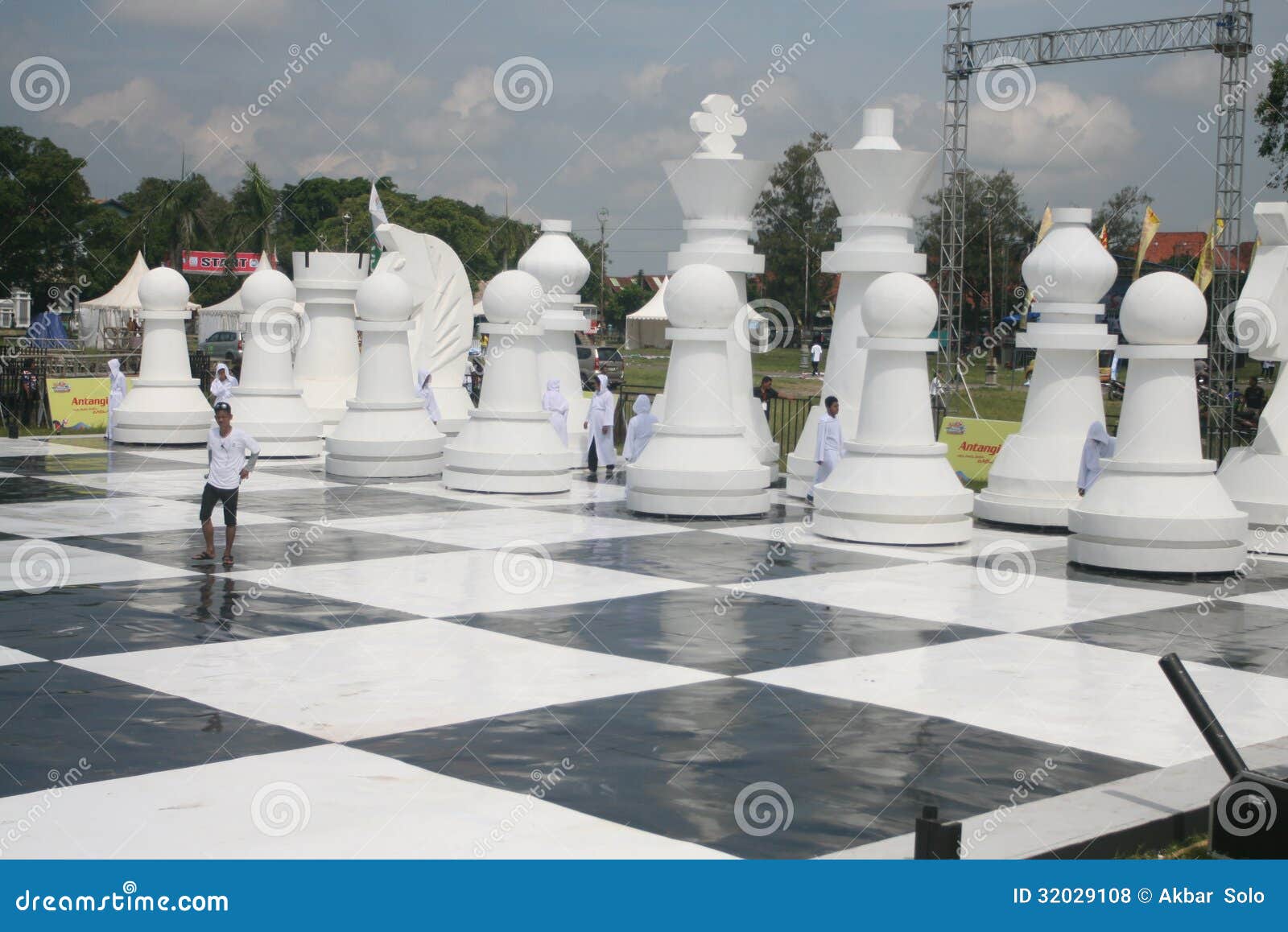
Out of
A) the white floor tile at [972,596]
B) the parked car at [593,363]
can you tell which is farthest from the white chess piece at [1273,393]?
the parked car at [593,363]

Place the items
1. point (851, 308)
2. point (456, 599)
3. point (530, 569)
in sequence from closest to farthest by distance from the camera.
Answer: point (456, 599) < point (530, 569) < point (851, 308)

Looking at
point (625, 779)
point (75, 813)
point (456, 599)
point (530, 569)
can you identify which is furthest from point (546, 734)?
point (530, 569)

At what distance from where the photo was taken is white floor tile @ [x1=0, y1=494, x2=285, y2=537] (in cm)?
1388

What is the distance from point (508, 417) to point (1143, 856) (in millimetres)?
12580

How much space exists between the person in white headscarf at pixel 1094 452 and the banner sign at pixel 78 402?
1622 centimetres

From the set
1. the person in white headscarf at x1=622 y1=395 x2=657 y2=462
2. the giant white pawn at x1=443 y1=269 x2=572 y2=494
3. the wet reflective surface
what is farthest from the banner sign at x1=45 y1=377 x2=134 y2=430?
the wet reflective surface

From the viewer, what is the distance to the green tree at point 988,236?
52031mm

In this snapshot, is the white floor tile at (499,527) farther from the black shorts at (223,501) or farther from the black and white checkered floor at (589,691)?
the black shorts at (223,501)

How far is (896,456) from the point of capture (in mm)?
14195

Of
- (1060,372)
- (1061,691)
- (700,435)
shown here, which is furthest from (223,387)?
(1061,691)

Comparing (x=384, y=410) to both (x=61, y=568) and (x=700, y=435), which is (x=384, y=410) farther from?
(x=61, y=568)

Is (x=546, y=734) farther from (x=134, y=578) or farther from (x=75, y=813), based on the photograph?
(x=134, y=578)

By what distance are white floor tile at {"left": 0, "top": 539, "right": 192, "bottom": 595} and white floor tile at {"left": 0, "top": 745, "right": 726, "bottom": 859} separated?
17.4ft

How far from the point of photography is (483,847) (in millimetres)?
5520
